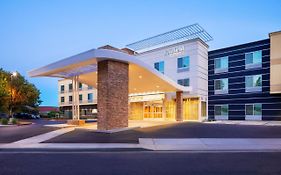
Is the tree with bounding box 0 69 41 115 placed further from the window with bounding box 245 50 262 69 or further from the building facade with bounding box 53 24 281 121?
the window with bounding box 245 50 262 69

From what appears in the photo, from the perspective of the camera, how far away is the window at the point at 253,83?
112 ft

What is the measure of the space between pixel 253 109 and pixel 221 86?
18.9 feet

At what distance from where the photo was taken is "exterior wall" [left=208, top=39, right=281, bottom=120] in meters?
33.1

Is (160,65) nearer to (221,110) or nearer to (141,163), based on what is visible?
(221,110)

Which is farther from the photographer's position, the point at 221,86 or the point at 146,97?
the point at 221,86

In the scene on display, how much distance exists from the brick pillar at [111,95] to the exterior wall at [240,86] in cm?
2339

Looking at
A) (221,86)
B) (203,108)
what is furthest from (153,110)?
(221,86)

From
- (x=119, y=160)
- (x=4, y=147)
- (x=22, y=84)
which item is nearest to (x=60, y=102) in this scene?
(x=22, y=84)

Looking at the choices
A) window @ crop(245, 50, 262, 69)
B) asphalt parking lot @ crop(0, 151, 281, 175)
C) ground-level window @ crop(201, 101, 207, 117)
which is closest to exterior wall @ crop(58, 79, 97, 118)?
ground-level window @ crop(201, 101, 207, 117)

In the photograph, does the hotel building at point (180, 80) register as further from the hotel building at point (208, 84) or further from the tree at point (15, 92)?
the tree at point (15, 92)

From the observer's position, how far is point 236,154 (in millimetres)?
10289

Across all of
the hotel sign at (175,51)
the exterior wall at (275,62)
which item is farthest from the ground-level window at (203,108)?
the exterior wall at (275,62)

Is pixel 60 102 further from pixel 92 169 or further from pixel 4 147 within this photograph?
pixel 92 169

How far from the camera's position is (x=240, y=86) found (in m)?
35.8
